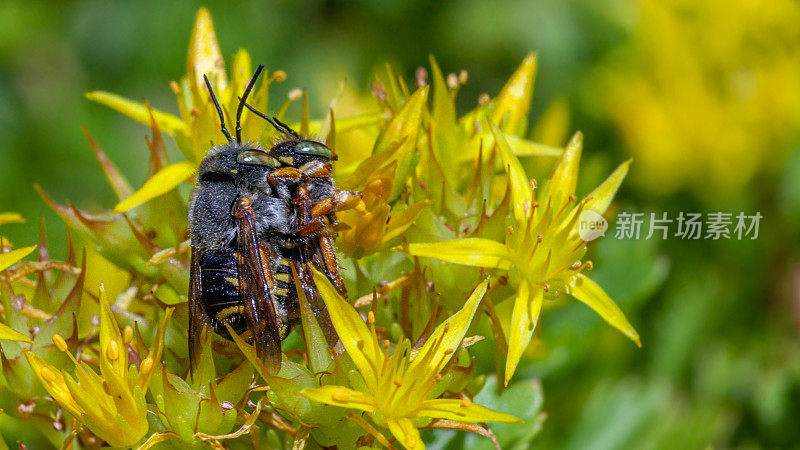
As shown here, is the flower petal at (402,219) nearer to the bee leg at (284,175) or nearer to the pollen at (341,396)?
the bee leg at (284,175)

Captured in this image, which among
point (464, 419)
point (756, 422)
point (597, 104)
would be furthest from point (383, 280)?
point (597, 104)

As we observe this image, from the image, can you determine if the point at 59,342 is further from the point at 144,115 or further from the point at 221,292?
the point at 144,115

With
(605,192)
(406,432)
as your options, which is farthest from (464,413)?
(605,192)

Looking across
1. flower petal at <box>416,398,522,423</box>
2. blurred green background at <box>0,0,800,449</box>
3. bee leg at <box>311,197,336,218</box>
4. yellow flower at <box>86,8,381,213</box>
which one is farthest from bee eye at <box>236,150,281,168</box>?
blurred green background at <box>0,0,800,449</box>

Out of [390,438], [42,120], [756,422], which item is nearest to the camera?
[390,438]

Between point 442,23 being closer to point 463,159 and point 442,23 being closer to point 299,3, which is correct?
point 299,3

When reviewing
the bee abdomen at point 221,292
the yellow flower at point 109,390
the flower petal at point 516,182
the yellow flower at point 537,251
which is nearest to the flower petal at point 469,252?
the yellow flower at point 537,251
